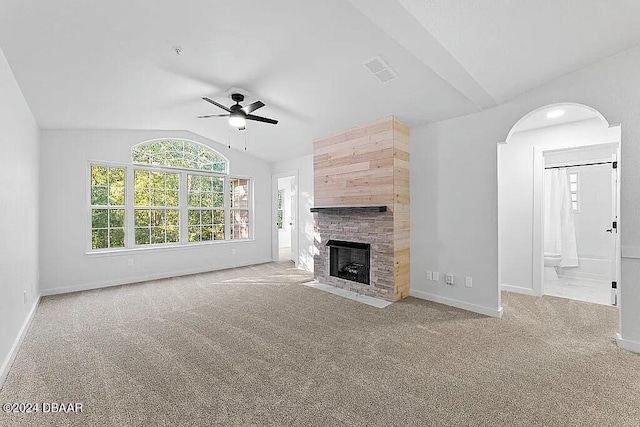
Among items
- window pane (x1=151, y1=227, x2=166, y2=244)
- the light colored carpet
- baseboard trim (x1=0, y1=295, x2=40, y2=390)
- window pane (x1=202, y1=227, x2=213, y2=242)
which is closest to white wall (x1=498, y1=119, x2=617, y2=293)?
the light colored carpet

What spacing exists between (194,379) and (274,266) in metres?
4.54

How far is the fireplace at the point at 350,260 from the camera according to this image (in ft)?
14.9

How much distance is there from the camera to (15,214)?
2.86 metres

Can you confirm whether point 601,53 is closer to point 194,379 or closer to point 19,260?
point 194,379

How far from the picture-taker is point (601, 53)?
105 inches

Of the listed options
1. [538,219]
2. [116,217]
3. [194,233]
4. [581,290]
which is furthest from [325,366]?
[116,217]

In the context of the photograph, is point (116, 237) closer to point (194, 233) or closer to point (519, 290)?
point (194, 233)

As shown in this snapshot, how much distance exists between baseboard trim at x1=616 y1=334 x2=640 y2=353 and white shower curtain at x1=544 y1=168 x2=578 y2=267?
3.18m

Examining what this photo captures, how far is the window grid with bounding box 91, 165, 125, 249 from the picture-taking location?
201 inches

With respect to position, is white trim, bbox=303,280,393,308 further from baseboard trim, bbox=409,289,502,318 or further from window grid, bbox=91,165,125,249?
window grid, bbox=91,165,125,249

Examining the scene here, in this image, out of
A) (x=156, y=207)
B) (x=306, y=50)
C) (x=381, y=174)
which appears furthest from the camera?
(x=156, y=207)

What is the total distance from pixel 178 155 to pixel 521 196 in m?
6.27

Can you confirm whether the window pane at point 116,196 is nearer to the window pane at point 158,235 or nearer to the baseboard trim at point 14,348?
the window pane at point 158,235

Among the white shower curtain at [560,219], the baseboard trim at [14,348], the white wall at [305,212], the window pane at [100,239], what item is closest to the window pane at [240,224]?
the white wall at [305,212]
